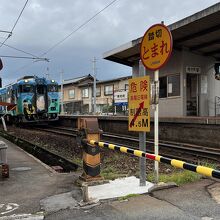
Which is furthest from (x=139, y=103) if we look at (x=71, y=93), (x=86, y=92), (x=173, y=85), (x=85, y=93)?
(x=71, y=93)

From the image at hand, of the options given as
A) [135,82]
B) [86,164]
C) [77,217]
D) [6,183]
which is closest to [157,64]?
[135,82]

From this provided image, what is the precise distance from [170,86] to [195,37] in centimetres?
339

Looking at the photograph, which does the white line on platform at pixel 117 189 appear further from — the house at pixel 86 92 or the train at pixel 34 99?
the house at pixel 86 92

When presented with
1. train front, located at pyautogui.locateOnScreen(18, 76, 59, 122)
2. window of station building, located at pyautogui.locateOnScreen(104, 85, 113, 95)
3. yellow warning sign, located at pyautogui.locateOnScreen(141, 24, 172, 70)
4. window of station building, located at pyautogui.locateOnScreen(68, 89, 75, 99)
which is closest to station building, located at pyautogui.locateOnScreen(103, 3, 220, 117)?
train front, located at pyautogui.locateOnScreen(18, 76, 59, 122)

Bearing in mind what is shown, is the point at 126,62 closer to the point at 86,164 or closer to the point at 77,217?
the point at 86,164

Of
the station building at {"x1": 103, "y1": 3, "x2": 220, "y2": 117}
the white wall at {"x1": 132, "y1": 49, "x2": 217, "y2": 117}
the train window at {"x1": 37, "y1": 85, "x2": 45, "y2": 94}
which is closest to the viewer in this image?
the station building at {"x1": 103, "y1": 3, "x2": 220, "y2": 117}

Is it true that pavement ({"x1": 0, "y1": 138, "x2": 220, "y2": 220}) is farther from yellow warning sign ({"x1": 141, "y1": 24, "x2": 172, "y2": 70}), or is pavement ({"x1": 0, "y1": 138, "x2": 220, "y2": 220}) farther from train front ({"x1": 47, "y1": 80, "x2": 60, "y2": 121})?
train front ({"x1": 47, "y1": 80, "x2": 60, "y2": 121})

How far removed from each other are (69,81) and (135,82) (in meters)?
61.2

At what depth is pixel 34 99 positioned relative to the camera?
2669cm

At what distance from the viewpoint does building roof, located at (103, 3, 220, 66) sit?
1559 centimetres

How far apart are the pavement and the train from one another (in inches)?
756

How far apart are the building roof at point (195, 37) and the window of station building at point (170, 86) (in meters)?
1.70

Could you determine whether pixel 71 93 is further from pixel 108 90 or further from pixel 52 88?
pixel 52 88

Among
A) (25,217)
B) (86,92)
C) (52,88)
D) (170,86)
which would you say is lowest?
(25,217)
